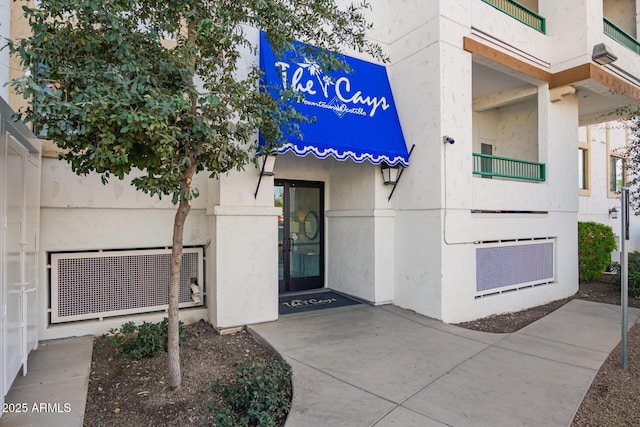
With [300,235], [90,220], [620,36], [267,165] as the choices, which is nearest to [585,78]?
[620,36]

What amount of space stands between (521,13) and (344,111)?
17.9ft

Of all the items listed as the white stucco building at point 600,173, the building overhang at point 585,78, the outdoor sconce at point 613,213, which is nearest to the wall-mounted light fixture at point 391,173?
the building overhang at point 585,78

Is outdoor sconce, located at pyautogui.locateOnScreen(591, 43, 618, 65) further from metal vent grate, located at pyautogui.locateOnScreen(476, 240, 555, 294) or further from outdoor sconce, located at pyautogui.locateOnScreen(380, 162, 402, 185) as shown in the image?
outdoor sconce, located at pyautogui.locateOnScreen(380, 162, 402, 185)

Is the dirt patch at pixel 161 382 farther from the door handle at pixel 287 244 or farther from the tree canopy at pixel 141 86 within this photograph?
the door handle at pixel 287 244

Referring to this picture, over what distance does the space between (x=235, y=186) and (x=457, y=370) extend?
13.3 ft

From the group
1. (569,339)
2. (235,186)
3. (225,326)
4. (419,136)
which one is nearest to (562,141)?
(419,136)

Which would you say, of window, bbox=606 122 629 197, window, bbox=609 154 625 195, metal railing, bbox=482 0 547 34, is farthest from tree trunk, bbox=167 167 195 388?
window, bbox=609 154 625 195

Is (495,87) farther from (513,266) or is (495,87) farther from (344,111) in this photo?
(344,111)

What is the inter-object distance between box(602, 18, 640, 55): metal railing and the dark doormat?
31.2 feet

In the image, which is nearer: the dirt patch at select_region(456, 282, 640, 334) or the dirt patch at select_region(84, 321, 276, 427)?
the dirt patch at select_region(84, 321, 276, 427)

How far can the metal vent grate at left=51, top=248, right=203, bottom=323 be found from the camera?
17.1 ft

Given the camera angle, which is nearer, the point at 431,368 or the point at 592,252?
the point at 431,368

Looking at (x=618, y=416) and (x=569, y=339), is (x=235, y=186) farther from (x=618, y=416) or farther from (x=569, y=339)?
(x=569, y=339)

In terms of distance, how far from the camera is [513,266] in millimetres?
7676
